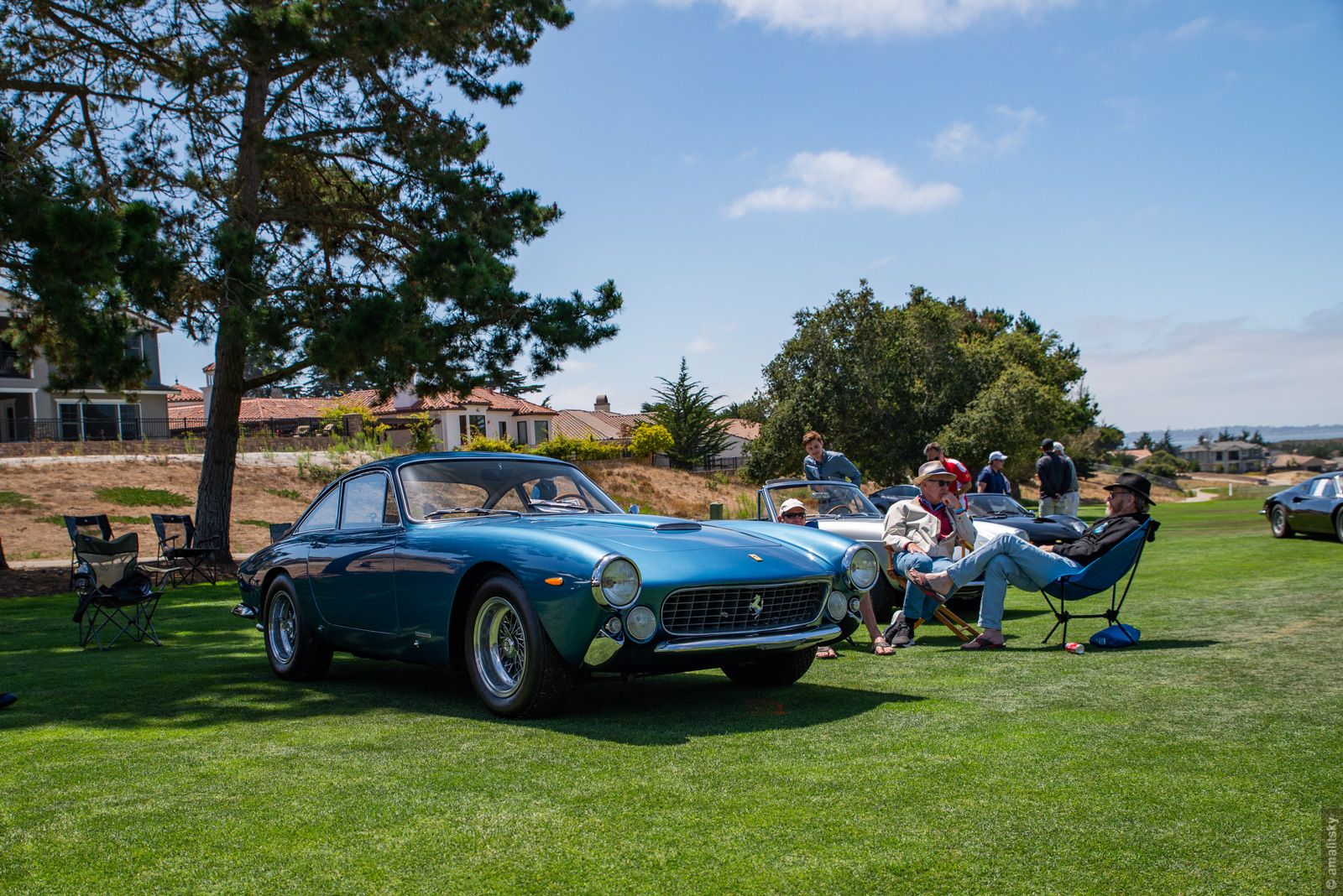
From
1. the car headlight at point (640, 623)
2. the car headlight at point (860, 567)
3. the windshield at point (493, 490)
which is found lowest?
the car headlight at point (640, 623)

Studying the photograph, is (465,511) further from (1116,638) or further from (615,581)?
(1116,638)

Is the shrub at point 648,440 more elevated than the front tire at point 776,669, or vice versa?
the shrub at point 648,440

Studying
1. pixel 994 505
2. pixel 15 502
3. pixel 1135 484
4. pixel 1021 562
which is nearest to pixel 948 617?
pixel 1021 562

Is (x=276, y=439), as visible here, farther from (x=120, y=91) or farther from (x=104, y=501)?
(x=120, y=91)

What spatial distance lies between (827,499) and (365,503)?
5.43 metres

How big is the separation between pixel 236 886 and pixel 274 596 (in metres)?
4.99

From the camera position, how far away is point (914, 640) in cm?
870

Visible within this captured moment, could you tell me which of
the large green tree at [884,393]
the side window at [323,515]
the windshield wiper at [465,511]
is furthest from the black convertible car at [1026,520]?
the large green tree at [884,393]

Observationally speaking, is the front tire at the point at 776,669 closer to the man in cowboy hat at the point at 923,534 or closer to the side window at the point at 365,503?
the man in cowboy hat at the point at 923,534

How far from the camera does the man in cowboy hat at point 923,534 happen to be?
8.40 metres

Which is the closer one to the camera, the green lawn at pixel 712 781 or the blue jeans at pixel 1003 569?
the green lawn at pixel 712 781

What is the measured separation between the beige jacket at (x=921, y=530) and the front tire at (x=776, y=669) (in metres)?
2.06

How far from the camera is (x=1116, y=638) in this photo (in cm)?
786

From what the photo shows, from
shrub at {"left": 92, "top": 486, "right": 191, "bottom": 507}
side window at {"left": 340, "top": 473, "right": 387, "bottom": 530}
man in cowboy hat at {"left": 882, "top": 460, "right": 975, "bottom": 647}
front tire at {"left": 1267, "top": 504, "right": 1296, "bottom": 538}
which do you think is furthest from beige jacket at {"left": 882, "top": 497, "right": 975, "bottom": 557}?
shrub at {"left": 92, "top": 486, "right": 191, "bottom": 507}
